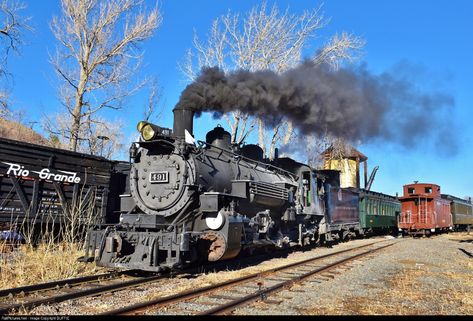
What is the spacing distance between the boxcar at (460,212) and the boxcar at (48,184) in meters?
28.7

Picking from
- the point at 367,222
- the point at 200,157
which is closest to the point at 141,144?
the point at 200,157

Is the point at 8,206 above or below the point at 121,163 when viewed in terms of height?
below

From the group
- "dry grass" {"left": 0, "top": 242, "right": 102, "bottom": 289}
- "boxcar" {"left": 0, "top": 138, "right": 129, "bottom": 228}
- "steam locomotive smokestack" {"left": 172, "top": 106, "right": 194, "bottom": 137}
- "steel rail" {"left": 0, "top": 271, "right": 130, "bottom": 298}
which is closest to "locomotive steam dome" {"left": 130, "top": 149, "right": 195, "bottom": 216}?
"steam locomotive smokestack" {"left": 172, "top": 106, "right": 194, "bottom": 137}

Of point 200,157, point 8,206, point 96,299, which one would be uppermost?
point 200,157

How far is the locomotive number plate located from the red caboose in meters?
22.0

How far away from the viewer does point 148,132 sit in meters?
9.27

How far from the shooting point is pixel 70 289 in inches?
276

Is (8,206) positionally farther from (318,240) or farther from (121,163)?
(318,240)

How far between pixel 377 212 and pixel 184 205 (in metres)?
20.7

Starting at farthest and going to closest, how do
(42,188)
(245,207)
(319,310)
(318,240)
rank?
1. (318,240)
2. (42,188)
3. (245,207)
4. (319,310)

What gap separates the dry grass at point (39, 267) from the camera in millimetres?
7559

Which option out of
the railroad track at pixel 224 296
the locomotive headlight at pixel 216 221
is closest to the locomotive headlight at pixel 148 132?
the locomotive headlight at pixel 216 221

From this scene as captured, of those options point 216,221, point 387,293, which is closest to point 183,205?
point 216,221

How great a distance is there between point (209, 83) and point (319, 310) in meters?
7.90
